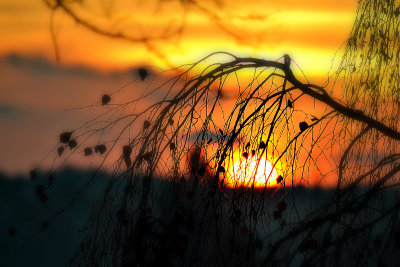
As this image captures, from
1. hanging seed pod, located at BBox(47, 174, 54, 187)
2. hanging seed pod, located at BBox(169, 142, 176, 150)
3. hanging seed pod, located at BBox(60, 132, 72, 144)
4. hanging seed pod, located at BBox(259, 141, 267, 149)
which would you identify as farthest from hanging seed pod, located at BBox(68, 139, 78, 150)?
hanging seed pod, located at BBox(259, 141, 267, 149)

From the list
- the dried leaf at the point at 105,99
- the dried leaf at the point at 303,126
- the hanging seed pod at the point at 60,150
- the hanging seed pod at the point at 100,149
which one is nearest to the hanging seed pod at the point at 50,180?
the hanging seed pod at the point at 60,150

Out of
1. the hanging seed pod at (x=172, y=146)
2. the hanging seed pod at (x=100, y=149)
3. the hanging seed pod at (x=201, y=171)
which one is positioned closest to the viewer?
the hanging seed pod at (x=201, y=171)

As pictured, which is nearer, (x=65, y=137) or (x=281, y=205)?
(x=281, y=205)

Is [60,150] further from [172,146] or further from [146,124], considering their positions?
[172,146]

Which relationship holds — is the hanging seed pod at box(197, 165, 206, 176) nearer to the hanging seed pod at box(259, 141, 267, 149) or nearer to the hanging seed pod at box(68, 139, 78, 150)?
the hanging seed pod at box(259, 141, 267, 149)

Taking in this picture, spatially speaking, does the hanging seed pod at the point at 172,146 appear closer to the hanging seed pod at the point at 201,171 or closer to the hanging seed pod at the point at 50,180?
the hanging seed pod at the point at 201,171

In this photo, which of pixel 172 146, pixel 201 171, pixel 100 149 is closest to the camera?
pixel 201 171

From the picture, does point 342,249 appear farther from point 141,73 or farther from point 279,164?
point 141,73

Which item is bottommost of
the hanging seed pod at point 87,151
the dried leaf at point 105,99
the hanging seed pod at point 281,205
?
the hanging seed pod at point 281,205

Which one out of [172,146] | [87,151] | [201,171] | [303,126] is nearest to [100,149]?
[87,151]

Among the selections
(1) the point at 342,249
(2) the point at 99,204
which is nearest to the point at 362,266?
(1) the point at 342,249

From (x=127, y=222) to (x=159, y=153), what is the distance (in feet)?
0.93

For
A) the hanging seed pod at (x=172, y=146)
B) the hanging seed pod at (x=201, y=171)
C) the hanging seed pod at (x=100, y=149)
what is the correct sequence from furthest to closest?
the hanging seed pod at (x=100, y=149), the hanging seed pod at (x=172, y=146), the hanging seed pod at (x=201, y=171)

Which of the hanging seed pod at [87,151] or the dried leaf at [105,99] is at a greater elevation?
the dried leaf at [105,99]
